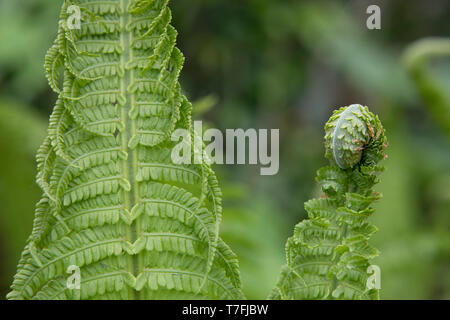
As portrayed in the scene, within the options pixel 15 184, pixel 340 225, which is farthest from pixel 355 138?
pixel 15 184

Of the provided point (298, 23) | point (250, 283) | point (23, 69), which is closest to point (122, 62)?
point (250, 283)

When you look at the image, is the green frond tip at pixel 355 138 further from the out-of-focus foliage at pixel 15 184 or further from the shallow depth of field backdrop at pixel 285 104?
the out-of-focus foliage at pixel 15 184

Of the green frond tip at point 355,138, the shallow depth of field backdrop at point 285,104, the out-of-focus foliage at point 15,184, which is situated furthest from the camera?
the shallow depth of field backdrop at point 285,104

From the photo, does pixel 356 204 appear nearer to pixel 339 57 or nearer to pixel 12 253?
pixel 12 253

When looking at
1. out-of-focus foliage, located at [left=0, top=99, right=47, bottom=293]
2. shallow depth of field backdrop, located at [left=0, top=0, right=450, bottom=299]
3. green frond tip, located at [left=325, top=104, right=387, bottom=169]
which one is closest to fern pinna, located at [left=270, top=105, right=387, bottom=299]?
green frond tip, located at [left=325, top=104, right=387, bottom=169]

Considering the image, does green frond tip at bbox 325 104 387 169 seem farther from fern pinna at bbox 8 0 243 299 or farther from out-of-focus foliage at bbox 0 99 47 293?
out-of-focus foliage at bbox 0 99 47 293

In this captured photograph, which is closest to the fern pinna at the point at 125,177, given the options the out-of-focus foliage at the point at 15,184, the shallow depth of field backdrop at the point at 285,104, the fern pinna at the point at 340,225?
the fern pinna at the point at 340,225
